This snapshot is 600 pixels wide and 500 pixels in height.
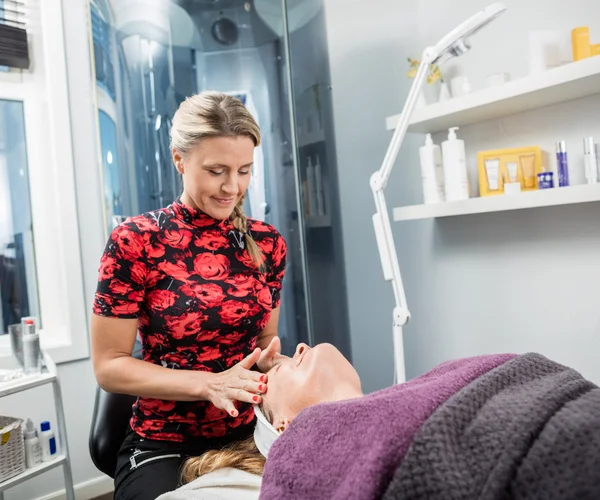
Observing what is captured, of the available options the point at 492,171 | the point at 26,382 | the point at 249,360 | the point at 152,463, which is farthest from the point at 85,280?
the point at 492,171

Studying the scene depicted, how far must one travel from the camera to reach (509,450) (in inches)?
18.0

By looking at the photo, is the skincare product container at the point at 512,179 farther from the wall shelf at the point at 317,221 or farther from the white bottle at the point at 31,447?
the white bottle at the point at 31,447

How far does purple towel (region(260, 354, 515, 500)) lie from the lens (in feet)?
1.65

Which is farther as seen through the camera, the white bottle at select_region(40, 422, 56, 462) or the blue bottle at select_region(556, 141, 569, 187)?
the white bottle at select_region(40, 422, 56, 462)

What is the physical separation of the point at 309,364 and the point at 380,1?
1.65 m

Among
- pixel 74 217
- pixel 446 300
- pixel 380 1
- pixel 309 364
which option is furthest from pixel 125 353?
pixel 380 1

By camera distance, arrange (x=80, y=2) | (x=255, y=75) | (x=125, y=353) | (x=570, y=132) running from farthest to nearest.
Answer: (x=80, y=2), (x=255, y=75), (x=570, y=132), (x=125, y=353)

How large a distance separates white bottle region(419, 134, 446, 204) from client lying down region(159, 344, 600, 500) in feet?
3.39

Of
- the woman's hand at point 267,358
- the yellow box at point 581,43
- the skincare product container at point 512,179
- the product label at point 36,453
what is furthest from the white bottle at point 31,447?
the yellow box at point 581,43

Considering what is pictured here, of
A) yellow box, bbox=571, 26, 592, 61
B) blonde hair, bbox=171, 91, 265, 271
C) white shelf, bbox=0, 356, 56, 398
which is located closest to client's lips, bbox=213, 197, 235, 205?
blonde hair, bbox=171, 91, 265, 271

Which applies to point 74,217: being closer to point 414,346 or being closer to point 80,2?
point 80,2

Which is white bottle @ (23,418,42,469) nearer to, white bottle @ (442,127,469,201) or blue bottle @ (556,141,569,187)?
white bottle @ (442,127,469,201)

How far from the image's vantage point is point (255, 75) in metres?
1.62

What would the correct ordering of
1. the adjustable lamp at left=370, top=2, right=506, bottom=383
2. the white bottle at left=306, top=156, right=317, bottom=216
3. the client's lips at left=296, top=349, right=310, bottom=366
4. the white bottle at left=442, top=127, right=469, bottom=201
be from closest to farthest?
the client's lips at left=296, top=349, right=310, bottom=366 → the adjustable lamp at left=370, top=2, right=506, bottom=383 → the white bottle at left=442, top=127, right=469, bottom=201 → the white bottle at left=306, top=156, right=317, bottom=216
